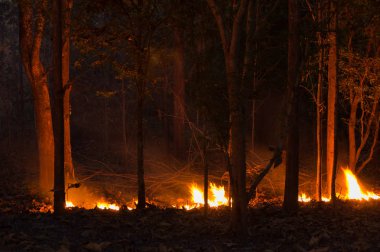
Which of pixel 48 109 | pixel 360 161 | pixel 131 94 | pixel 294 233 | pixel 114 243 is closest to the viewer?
pixel 114 243

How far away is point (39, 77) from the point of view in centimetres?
1628

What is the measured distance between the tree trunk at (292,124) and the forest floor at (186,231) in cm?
44

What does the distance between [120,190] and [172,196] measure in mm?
2190

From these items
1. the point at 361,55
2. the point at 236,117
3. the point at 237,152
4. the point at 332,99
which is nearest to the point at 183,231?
the point at 237,152

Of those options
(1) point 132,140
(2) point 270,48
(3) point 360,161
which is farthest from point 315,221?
(1) point 132,140

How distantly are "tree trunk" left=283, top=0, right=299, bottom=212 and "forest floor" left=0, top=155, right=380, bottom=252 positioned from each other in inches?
17.5

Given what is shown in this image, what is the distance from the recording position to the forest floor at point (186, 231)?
305 inches

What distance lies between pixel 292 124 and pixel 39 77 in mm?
8750

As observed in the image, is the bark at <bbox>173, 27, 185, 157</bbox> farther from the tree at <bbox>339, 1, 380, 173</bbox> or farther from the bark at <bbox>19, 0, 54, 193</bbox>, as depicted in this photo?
the bark at <bbox>19, 0, 54, 193</bbox>

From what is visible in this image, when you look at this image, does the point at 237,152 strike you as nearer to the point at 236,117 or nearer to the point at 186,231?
the point at 236,117

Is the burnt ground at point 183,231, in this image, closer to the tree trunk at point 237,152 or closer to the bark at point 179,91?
the tree trunk at point 237,152

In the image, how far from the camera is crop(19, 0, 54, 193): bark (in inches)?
632

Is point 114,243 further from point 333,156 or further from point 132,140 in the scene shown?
point 132,140

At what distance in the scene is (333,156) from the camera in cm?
1530
